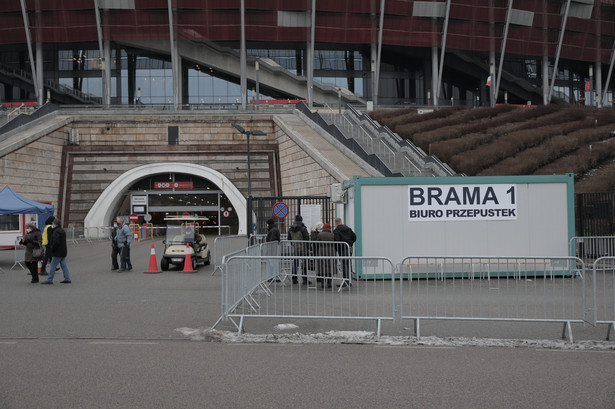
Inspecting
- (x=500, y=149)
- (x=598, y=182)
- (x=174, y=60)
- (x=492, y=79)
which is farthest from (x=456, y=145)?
(x=174, y=60)

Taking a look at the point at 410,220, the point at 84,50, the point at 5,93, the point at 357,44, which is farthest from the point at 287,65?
the point at 410,220

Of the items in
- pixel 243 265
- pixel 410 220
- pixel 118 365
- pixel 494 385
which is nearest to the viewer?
pixel 494 385

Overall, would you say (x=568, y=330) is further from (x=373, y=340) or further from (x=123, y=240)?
(x=123, y=240)

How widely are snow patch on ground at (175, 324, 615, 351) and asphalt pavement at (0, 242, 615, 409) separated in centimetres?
3

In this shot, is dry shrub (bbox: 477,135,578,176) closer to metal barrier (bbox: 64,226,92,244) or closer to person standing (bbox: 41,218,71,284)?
person standing (bbox: 41,218,71,284)

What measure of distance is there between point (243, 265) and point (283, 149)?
3211 centimetres

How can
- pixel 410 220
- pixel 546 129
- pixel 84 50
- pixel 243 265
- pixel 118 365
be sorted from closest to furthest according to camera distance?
pixel 118 365 → pixel 243 265 → pixel 410 220 → pixel 546 129 → pixel 84 50

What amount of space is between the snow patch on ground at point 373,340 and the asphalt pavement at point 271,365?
1.1 inches

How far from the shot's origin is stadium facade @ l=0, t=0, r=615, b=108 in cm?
5512

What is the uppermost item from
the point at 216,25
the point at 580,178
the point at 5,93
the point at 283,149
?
the point at 216,25

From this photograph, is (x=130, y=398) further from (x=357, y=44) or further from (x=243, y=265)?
(x=357, y=44)

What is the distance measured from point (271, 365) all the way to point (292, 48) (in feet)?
188

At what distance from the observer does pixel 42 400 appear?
18.6 feet

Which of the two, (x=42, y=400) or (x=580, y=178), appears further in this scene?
(x=580, y=178)
